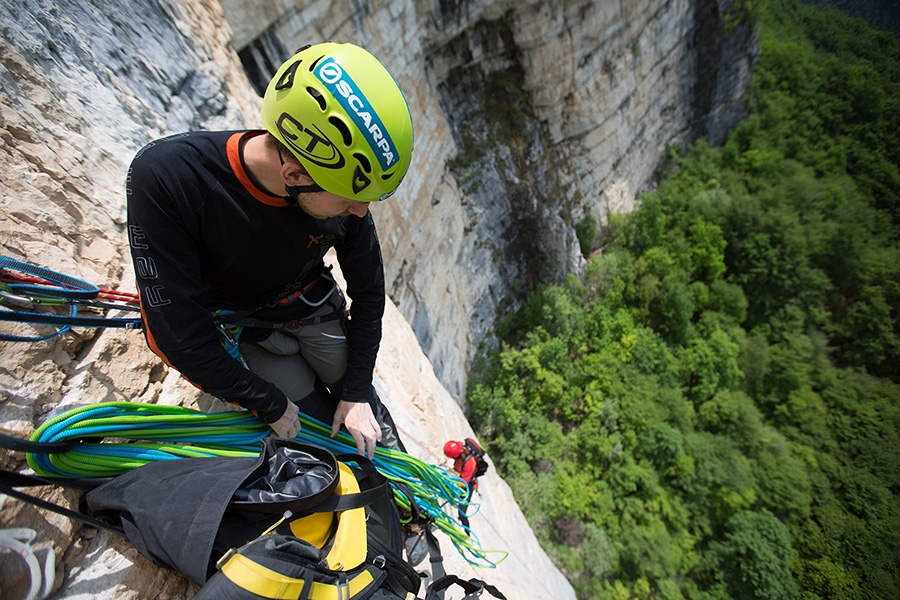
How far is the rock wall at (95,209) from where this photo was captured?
1.15m

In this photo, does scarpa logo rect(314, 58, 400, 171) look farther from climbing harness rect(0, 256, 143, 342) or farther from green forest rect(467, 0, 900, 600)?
green forest rect(467, 0, 900, 600)

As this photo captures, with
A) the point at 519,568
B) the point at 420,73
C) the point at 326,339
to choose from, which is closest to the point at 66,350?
the point at 326,339

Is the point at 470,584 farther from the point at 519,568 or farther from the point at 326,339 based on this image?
the point at 519,568

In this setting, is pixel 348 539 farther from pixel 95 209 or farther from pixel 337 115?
pixel 95 209

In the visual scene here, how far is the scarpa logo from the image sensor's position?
1.21 m

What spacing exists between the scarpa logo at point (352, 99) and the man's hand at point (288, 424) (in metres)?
0.98

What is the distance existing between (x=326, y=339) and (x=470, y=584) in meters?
1.12

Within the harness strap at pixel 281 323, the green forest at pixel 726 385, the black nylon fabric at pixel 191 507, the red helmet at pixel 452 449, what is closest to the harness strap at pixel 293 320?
the harness strap at pixel 281 323

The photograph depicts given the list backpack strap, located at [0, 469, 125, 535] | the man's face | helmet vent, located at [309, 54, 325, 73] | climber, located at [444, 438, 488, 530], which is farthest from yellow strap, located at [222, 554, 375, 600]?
climber, located at [444, 438, 488, 530]

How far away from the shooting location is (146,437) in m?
1.28

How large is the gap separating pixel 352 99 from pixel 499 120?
9379mm

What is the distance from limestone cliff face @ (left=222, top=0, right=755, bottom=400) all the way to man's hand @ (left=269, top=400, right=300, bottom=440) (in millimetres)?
3946

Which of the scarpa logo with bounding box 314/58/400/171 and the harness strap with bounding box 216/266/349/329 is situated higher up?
the scarpa logo with bounding box 314/58/400/171

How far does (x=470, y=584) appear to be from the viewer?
1.53 meters
